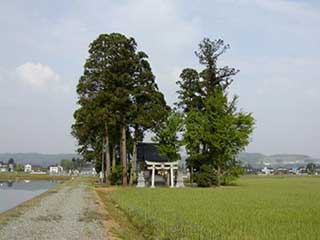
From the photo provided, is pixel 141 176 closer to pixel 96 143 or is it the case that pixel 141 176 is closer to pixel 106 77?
pixel 106 77

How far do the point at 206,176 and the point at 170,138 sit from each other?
6.27 metres

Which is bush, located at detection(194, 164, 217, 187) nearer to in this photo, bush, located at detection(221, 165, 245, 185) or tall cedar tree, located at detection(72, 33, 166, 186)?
bush, located at detection(221, 165, 245, 185)

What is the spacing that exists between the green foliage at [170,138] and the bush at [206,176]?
13.6 feet

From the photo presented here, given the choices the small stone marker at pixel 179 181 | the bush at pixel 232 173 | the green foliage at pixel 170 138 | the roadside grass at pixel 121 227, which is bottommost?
the roadside grass at pixel 121 227

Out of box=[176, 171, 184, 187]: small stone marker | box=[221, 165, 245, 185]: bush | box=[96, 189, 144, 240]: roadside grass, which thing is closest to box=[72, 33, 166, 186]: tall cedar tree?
box=[176, 171, 184, 187]: small stone marker

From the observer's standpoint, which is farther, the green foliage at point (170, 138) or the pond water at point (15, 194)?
the green foliage at point (170, 138)

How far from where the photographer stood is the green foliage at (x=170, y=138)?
198 ft

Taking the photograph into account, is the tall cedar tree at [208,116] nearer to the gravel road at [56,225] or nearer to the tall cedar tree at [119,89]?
the tall cedar tree at [119,89]

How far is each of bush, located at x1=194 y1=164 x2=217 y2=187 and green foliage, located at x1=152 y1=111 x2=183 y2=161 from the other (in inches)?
163

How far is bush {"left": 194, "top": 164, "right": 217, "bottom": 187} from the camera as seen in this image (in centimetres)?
5746

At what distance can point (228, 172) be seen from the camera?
6100cm

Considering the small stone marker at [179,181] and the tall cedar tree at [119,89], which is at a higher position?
the tall cedar tree at [119,89]

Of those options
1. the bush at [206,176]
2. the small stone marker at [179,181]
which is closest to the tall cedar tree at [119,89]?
the small stone marker at [179,181]

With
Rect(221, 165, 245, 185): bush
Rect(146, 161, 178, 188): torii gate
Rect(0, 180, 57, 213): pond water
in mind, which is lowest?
Rect(0, 180, 57, 213): pond water
